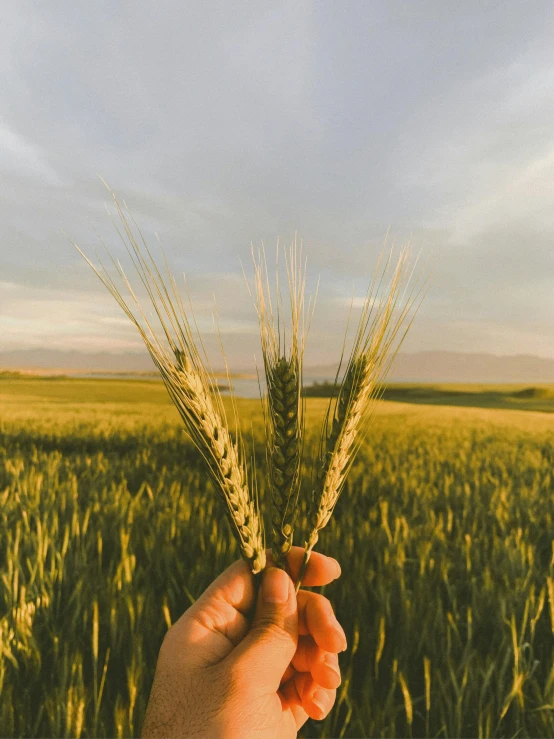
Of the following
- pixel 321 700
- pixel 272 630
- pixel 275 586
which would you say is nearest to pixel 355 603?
pixel 321 700

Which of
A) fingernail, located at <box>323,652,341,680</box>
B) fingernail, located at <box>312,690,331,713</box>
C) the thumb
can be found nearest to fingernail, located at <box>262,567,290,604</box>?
the thumb

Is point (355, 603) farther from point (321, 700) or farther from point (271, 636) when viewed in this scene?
point (271, 636)

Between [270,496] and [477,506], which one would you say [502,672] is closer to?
[270,496]

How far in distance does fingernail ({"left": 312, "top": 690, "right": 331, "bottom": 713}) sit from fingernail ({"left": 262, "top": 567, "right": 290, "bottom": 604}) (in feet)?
2.06

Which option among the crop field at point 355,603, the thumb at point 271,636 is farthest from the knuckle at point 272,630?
the crop field at point 355,603

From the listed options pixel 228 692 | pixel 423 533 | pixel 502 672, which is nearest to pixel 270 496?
pixel 228 692

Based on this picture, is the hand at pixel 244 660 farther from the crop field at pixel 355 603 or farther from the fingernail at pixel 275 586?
the crop field at pixel 355 603

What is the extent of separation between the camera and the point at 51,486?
4727 millimetres

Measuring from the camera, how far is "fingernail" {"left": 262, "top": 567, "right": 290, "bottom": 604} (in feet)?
5.09

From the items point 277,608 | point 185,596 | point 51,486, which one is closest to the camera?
point 277,608

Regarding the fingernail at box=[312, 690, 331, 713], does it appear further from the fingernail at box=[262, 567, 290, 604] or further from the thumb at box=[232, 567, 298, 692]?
the fingernail at box=[262, 567, 290, 604]

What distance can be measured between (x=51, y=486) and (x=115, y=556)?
2.03 m

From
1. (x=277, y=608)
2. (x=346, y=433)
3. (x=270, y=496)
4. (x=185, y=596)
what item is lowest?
(x=185, y=596)

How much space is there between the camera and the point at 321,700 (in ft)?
6.16
